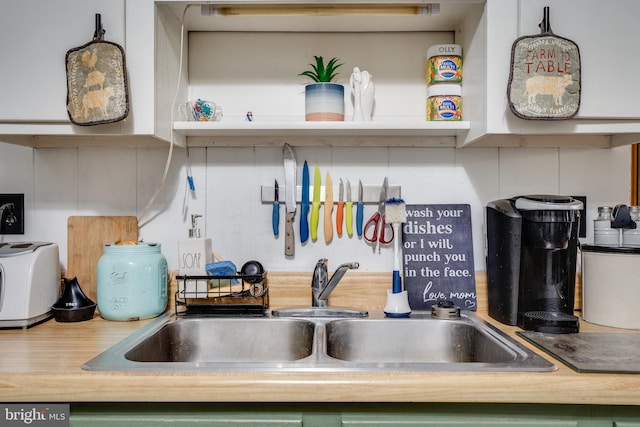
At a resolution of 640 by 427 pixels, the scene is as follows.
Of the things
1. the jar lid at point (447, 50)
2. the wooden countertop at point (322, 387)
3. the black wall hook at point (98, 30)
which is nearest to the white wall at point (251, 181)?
the jar lid at point (447, 50)

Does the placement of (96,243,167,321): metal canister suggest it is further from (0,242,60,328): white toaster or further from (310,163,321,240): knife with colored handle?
(310,163,321,240): knife with colored handle

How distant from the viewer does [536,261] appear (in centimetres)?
128

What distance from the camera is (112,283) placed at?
1.33 m

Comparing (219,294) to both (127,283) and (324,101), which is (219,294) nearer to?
(127,283)

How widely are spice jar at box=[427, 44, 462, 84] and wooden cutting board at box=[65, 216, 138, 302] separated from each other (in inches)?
41.7

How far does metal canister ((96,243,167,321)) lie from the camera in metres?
1.33

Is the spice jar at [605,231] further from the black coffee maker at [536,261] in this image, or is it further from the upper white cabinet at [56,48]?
the upper white cabinet at [56,48]

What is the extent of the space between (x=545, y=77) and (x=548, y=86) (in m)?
0.02

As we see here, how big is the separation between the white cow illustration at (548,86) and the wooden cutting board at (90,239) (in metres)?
1.23

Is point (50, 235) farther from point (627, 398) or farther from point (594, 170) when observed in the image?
point (594, 170)

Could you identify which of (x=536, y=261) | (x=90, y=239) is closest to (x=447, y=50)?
(x=536, y=261)

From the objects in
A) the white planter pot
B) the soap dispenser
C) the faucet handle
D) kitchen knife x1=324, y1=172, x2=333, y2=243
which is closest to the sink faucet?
the faucet handle

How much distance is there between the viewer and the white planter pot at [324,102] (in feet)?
4.54

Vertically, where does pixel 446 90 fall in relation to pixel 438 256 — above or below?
above
